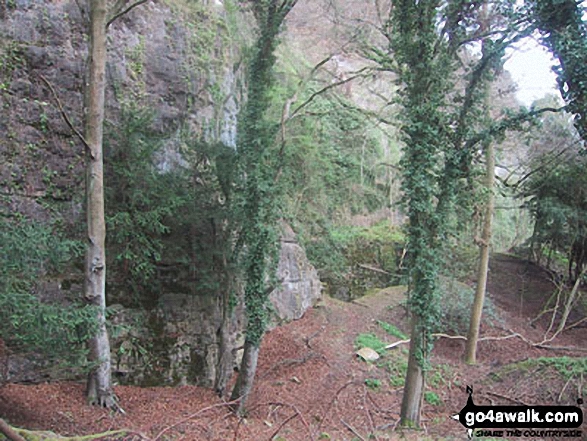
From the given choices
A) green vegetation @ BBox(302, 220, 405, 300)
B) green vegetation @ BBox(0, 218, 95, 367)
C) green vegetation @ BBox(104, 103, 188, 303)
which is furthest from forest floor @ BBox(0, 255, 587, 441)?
green vegetation @ BBox(104, 103, 188, 303)

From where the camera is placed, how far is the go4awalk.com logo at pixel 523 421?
735 centimetres

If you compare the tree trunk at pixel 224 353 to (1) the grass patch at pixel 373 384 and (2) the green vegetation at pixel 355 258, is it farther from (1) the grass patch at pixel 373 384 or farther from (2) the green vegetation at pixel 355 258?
(2) the green vegetation at pixel 355 258

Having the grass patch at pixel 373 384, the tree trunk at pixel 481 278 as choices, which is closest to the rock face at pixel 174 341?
the grass patch at pixel 373 384

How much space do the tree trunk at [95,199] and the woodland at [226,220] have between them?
0.03 metres

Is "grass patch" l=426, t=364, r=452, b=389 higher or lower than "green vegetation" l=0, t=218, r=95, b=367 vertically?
lower

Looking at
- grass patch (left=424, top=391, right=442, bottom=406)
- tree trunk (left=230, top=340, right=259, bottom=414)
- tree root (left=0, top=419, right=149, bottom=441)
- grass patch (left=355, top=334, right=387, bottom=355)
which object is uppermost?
tree root (left=0, top=419, right=149, bottom=441)

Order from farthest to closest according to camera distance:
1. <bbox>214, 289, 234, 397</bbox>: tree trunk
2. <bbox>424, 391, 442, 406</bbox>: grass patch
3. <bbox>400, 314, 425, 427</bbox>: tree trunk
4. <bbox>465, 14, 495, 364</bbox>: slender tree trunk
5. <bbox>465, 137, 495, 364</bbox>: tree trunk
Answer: <bbox>465, 137, 495, 364</bbox>: tree trunk → <bbox>465, 14, 495, 364</bbox>: slender tree trunk → <bbox>424, 391, 442, 406</bbox>: grass patch → <bbox>214, 289, 234, 397</bbox>: tree trunk → <bbox>400, 314, 425, 427</bbox>: tree trunk

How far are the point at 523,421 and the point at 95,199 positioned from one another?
8.81 m

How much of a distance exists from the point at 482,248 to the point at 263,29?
793cm

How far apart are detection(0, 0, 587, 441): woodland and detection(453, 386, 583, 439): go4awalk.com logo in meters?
0.15

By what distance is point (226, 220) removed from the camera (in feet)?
30.4

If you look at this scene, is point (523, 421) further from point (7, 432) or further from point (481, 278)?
point (7, 432)

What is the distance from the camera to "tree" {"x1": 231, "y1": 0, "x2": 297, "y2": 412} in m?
8.39

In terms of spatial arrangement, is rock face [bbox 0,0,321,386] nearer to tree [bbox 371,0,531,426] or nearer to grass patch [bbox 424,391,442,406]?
tree [bbox 371,0,531,426]
